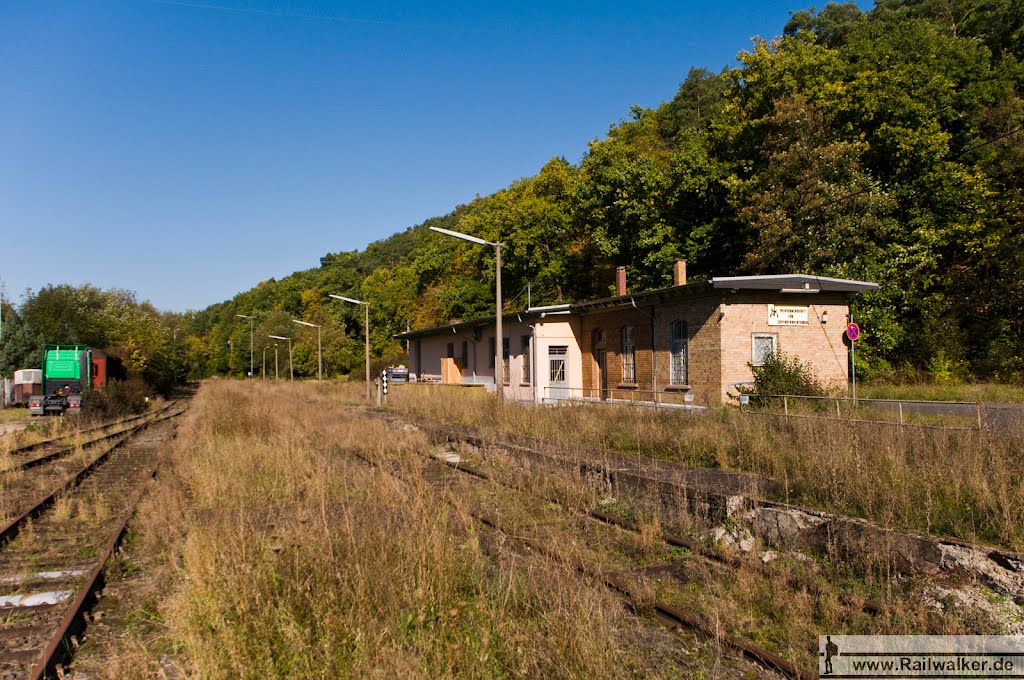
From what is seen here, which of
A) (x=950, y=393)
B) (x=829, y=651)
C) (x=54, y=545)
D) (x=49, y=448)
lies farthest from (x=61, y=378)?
(x=950, y=393)

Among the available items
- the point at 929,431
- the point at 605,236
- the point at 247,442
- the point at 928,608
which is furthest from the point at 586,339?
the point at 928,608

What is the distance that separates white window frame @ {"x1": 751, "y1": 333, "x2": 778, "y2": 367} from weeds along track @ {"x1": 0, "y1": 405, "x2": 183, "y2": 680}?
51.9ft

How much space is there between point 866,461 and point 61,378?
3280 cm

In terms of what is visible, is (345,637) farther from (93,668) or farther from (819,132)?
(819,132)

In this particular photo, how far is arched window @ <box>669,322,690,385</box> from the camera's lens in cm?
2209

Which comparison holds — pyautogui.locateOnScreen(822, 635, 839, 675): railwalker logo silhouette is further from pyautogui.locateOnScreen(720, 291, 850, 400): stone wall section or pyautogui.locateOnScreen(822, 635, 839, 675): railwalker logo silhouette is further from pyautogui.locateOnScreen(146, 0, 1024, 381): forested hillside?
pyautogui.locateOnScreen(146, 0, 1024, 381): forested hillside

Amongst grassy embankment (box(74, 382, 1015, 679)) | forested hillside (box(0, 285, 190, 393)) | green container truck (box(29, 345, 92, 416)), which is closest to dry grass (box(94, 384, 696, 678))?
grassy embankment (box(74, 382, 1015, 679))

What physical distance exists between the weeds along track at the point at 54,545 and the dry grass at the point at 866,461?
6.96 meters

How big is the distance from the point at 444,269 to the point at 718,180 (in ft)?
123

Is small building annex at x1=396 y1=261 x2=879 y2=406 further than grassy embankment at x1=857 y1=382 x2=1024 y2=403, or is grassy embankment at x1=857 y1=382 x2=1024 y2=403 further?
grassy embankment at x1=857 y1=382 x2=1024 y2=403

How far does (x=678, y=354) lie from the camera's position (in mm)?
22500

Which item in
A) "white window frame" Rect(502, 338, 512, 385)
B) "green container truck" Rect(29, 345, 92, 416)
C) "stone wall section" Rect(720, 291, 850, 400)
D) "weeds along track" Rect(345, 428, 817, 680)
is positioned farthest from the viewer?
"white window frame" Rect(502, 338, 512, 385)

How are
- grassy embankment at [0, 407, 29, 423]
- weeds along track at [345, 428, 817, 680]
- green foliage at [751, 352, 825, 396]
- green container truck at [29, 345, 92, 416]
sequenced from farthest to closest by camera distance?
grassy embankment at [0, 407, 29, 423]
green container truck at [29, 345, 92, 416]
green foliage at [751, 352, 825, 396]
weeds along track at [345, 428, 817, 680]

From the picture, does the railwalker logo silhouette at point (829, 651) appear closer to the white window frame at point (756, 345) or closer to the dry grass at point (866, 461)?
the dry grass at point (866, 461)
